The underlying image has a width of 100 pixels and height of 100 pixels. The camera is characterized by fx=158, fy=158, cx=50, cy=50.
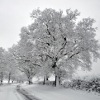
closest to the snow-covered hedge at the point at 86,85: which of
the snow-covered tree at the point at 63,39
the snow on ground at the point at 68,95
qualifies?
the snow on ground at the point at 68,95

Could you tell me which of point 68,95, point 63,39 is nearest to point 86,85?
point 68,95

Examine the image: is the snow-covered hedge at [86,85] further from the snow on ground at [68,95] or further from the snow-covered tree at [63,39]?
the snow-covered tree at [63,39]

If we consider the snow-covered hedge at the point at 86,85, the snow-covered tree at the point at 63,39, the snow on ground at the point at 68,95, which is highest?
the snow-covered tree at the point at 63,39

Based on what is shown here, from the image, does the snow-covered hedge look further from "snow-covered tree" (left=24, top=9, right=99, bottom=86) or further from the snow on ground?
"snow-covered tree" (left=24, top=9, right=99, bottom=86)

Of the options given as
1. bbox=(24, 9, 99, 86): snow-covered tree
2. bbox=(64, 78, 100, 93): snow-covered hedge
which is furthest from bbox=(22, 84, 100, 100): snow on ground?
bbox=(24, 9, 99, 86): snow-covered tree

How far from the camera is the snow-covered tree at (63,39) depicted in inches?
1045

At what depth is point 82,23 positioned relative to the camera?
27.6 metres

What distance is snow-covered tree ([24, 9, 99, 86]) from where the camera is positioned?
26.5 m

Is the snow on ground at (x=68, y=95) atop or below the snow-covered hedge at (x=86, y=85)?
below

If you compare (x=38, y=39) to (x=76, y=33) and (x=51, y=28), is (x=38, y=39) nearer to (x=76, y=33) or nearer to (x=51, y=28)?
(x=51, y=28)

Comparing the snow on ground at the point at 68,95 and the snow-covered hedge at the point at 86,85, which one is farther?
the snow-covered hedge at the point at 86,85

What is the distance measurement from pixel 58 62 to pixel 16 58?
35.5ft

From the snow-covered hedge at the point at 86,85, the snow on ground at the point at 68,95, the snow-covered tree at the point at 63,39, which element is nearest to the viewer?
the snow on ground at the point at 68,95

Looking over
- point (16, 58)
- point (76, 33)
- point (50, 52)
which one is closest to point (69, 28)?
point (76, 33)
